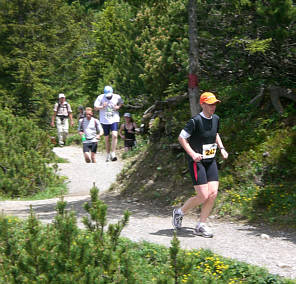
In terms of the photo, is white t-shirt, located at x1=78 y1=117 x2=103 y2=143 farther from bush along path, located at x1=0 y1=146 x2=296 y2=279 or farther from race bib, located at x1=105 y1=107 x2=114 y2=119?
bush along path, located at x1=0 y1=146 x2=296 y2=279

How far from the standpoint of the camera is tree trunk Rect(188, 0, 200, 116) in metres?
9.09

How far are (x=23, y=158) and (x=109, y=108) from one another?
8.47 ft

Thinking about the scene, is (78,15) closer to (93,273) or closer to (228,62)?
(228,62)

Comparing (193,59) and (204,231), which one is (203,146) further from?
(193,59)

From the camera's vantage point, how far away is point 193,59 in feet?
30.7

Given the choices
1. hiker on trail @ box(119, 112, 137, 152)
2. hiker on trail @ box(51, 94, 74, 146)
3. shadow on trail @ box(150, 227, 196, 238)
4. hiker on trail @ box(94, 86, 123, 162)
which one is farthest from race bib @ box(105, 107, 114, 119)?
shadow on trail @ box(150, 227, 196, 238)

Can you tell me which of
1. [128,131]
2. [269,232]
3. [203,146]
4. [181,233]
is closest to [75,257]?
[203,146]

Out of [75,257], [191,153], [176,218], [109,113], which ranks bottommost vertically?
[176,218]

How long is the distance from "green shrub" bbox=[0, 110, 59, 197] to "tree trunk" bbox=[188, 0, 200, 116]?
19.9 ft

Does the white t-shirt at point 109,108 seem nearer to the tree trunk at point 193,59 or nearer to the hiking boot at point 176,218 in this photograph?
the tree trunk at point 193,59

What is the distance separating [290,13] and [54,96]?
21809 millimetres

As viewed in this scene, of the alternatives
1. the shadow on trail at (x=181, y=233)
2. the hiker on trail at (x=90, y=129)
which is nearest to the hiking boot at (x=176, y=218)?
the shadow on trail at (x=181, y=233)

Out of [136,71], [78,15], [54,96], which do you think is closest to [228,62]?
[136,71]

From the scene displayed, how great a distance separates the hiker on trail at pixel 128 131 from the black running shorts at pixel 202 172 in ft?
25.6
